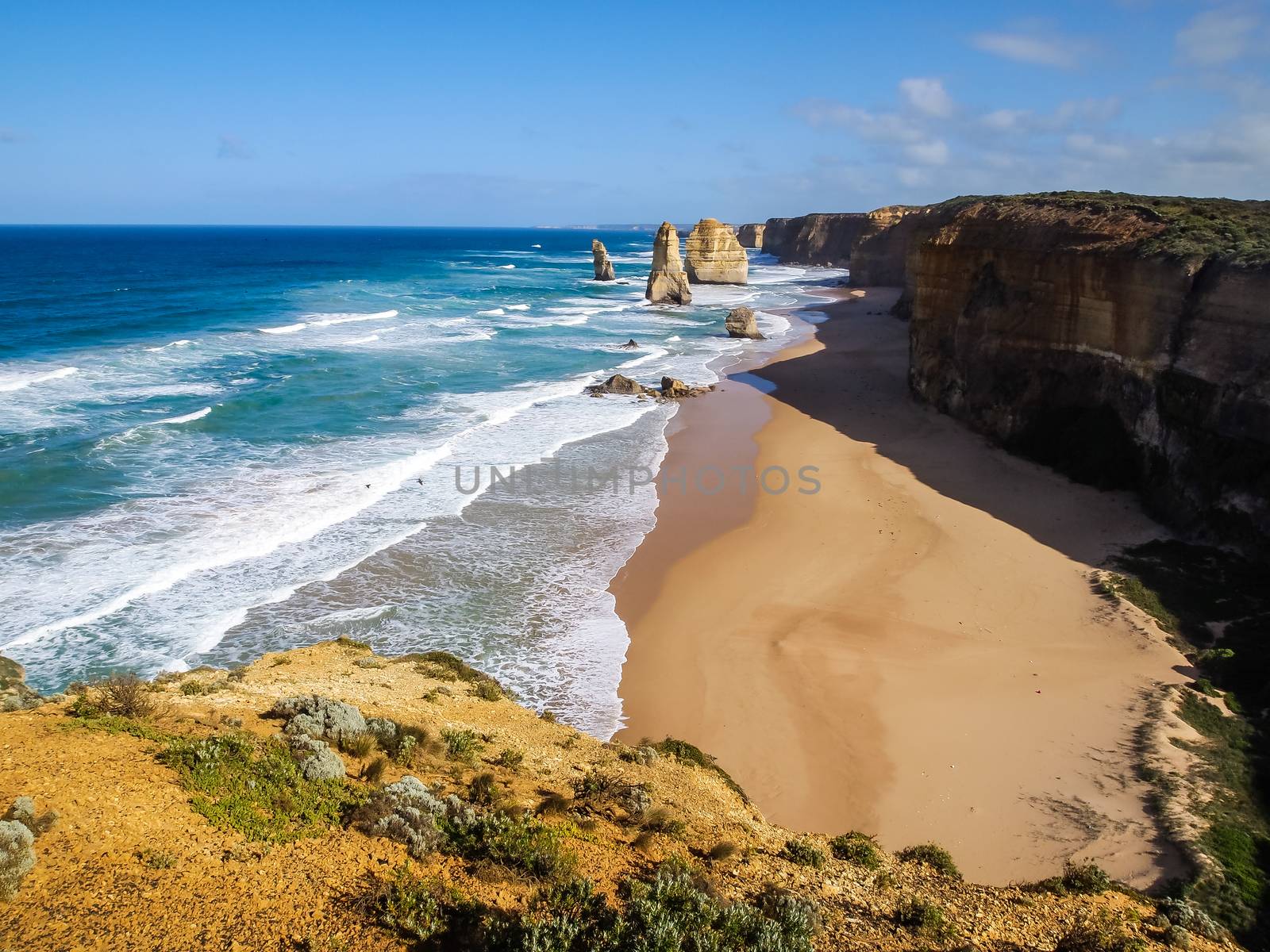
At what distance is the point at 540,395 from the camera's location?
32500 millimetres

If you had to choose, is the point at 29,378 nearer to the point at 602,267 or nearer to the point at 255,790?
the point at 255,790

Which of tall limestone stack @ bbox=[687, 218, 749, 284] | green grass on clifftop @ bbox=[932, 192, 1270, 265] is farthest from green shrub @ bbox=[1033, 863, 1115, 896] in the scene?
tall limestone stack @ bbox=[687, 218, 749, 284]

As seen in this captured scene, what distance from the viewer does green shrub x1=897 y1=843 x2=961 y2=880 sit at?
8195 mm

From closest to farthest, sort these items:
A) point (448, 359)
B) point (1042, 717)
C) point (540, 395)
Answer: point (1042, 717) < point (540, 395) < point (448, 359)

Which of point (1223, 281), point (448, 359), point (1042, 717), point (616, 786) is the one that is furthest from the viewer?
point (448, 359)

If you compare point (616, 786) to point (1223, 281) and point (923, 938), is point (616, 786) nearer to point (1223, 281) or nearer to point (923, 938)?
point (923, 938)

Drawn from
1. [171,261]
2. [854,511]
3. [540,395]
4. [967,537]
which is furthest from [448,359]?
[171,261]

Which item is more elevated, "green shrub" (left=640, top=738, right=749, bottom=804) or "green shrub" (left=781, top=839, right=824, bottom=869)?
"green shrub" (left=781, top=839, right=824, bottom=869)

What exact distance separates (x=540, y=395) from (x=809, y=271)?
222 feet

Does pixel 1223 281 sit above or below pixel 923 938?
above

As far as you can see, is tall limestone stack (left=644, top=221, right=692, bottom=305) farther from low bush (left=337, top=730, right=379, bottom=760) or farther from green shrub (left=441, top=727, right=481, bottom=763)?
low bush (left=337, top=730, right=379, bottom=760)

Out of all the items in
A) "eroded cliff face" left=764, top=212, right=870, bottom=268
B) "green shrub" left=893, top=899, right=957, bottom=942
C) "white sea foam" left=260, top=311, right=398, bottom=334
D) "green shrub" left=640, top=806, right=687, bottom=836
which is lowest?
"green shrub" left=893, top=899, right=957, bottom=942

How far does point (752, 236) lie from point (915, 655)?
13160 cm

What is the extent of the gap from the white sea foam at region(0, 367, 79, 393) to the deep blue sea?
150 mm
